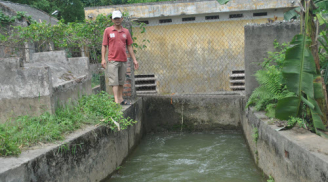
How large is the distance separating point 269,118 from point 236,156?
4.07ft

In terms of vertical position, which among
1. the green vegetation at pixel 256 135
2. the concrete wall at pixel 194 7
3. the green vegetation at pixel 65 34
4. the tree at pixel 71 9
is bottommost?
the green vegetation at pixel 256 135

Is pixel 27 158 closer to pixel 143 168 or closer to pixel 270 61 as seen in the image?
pixel 143 168

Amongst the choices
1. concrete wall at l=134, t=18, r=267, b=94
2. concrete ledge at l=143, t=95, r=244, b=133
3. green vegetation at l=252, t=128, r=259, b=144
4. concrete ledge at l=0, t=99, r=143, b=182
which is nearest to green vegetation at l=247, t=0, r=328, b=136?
green vegetation at l=252, t=128, r=259, b=144

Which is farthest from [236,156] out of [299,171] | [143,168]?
[299,171]

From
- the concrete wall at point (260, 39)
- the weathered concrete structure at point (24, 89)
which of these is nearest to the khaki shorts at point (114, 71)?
the weathered concrete structure at point (24, 89)

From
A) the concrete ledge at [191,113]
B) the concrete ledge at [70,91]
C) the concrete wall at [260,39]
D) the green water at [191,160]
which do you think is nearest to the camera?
the concrete ledge at [70,91]

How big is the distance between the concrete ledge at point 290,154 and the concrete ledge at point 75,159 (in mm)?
2237

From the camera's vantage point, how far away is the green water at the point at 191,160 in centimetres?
471

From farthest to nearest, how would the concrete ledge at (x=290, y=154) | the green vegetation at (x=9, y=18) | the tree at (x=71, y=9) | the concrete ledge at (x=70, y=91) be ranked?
the tree at (x=71, y=9) < the green vegetation at (x=9, y=18) < the concrete ledge at (x=70, y=91) < the concrete ledge at (x=290, y=154)

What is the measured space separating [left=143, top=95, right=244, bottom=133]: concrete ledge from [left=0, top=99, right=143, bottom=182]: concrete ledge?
1.99 meters

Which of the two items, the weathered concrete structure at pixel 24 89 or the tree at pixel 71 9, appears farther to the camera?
the tree at pixel 71 9

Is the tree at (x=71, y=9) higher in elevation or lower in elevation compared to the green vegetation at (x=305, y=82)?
higher

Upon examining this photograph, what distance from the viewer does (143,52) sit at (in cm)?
991

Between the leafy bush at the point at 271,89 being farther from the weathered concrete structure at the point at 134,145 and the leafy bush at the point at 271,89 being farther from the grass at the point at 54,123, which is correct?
the grass at the point at 54,123
